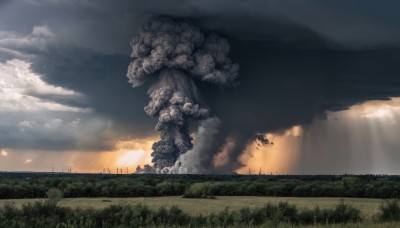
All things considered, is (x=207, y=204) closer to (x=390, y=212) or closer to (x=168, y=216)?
(x=168, y=216)

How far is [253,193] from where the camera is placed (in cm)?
6650

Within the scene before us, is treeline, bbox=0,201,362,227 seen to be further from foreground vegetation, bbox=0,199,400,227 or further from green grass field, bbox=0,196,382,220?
green grass field, bbox=0,196,382,220

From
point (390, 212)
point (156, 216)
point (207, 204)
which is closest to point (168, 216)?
point (156, 216)

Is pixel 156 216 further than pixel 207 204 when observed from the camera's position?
No

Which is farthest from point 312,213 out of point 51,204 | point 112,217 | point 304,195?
point 304,195

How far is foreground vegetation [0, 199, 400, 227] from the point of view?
1053 inches

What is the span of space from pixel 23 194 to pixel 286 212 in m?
36.9

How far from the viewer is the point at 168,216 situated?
29141 mm

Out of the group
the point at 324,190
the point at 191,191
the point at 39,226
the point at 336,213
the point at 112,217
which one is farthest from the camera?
the point at 324,190

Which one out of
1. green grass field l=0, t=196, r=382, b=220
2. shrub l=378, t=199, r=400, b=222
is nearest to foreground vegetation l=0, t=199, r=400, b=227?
shrub l=378, t=199, r=400, b=222

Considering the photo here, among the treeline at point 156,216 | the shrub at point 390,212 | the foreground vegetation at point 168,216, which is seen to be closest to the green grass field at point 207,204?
the shrub at point 390,212

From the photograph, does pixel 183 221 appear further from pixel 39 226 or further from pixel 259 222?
pixel 39 226

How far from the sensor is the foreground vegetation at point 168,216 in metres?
26.7

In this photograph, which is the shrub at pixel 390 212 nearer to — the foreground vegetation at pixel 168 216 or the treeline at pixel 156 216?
the foreground vegetation at pixel 168 216
